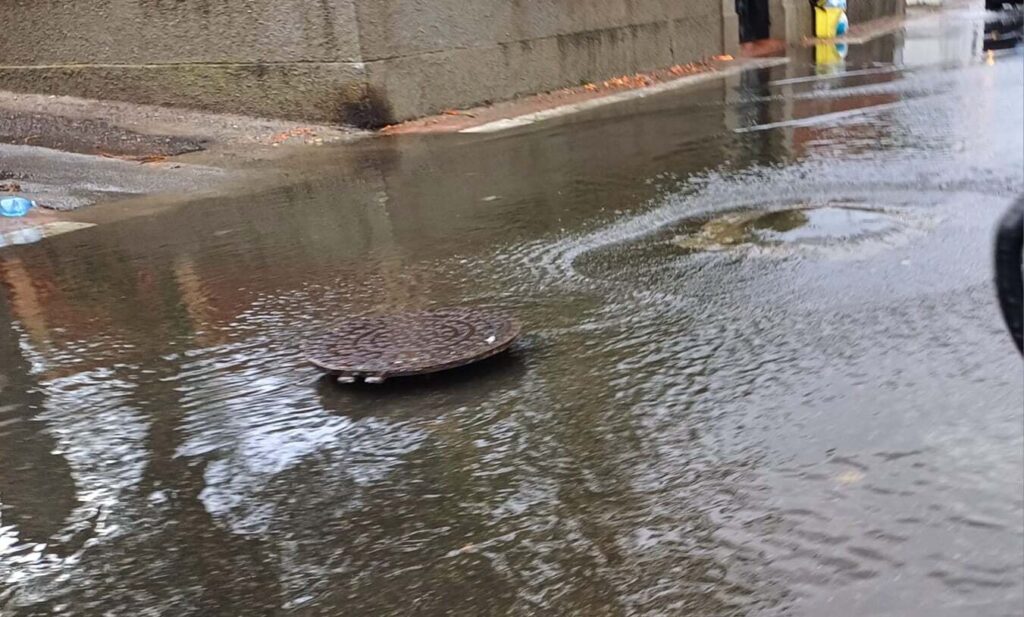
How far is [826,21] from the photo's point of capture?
25.2 m

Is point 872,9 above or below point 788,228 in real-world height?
above

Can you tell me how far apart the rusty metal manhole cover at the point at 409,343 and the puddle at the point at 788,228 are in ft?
5.70

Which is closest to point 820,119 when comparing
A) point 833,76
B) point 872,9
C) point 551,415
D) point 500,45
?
point 500,45

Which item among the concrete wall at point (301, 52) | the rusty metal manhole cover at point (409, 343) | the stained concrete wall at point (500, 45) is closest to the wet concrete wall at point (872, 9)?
the stained concrete wall at point (500, 45)

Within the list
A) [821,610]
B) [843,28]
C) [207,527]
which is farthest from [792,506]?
[843,28]

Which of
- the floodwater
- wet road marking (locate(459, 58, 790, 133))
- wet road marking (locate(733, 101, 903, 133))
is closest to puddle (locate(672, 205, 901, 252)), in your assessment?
the floodwater

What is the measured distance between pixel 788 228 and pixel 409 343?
276 cm

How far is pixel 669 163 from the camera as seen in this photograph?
27.7ft

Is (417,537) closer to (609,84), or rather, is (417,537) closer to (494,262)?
(494,262)

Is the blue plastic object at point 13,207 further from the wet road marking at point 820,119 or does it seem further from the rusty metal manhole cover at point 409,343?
the wet road marking at point 820,119

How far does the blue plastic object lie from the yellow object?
72.2 feet

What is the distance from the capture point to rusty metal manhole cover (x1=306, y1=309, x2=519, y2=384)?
407 centimetres

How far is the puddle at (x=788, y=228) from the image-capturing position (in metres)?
5.64

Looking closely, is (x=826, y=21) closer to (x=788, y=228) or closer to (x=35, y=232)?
(x=788, y=228)
